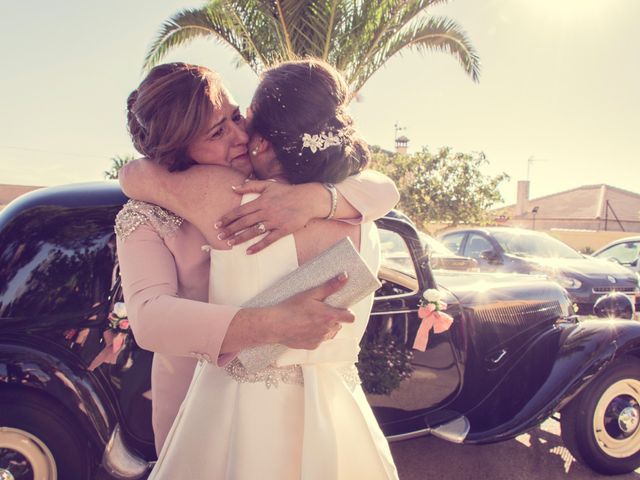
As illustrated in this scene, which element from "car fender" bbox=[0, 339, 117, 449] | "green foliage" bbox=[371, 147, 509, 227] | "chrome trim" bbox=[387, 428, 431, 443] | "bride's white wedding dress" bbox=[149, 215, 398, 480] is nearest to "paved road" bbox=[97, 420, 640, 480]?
"chrome trim" bbox=[387, 428, 431, 443]

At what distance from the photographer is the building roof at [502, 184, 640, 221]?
1512 inches

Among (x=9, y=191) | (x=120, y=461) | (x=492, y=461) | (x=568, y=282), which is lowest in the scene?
(x=492, y=461)

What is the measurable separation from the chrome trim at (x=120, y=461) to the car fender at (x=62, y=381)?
0.16 ft

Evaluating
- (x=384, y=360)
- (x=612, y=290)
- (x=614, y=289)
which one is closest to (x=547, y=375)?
(x=384, y=360)

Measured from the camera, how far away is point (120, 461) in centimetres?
232

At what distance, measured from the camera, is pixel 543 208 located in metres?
43.2

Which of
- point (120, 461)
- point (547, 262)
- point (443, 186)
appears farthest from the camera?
point (443, 186)

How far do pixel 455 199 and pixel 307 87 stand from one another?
18.7 m

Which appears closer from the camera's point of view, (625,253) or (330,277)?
(330,277)

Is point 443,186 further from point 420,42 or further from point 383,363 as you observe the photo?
point 383,363

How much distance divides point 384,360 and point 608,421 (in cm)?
165

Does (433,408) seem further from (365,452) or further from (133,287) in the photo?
(133,287)

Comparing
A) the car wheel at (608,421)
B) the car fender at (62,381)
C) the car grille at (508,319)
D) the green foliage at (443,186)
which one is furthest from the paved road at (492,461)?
the green foliage at (443,186)

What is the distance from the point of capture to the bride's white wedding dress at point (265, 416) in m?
1.20
